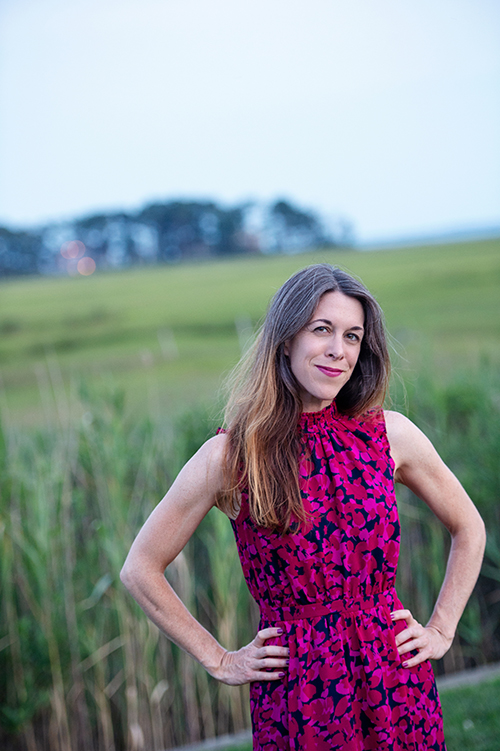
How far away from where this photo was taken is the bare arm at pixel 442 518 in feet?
4.70

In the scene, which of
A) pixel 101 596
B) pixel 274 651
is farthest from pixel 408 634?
pixel 101 596

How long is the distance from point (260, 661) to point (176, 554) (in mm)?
266

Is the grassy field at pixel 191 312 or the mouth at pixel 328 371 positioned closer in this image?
the mouth at pixel 328 371

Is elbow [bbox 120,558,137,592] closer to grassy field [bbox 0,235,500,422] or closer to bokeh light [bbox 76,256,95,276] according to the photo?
grassy field [bbox 0,235,500,422]

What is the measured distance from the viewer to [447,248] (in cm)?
635

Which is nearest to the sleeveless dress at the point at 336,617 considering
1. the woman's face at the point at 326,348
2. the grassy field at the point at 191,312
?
the woman's face at the point at 326,348

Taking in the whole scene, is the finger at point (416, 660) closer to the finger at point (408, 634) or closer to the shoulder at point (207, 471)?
the finger at point (408, 634)

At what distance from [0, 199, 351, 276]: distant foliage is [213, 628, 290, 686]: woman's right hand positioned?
4379mm

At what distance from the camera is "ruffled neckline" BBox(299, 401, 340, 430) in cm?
141

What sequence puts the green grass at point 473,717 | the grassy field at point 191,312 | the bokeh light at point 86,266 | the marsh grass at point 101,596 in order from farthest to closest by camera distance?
the bokeh light at point 86,266, the grassy field at point 191,312, the marsh grass at point 101,596, the green grass at point 473,717

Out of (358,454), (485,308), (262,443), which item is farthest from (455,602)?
(485,308)

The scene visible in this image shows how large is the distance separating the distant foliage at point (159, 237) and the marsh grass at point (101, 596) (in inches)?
96.5

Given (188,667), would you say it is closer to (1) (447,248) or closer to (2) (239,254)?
(2) (239,254)

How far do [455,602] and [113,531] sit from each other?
1634 mm
